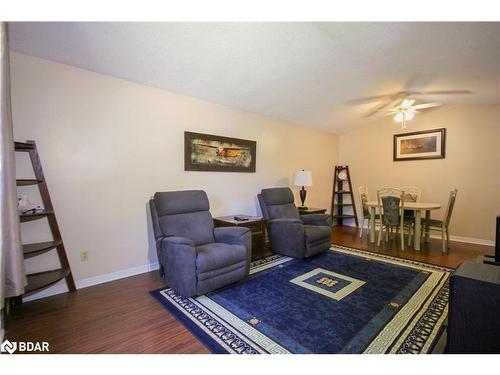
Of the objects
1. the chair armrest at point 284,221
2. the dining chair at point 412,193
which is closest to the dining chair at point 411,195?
the dining chair at point 412,193

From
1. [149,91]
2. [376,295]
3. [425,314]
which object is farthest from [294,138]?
[425,314]

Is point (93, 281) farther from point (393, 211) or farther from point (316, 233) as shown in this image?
point (393, 211)

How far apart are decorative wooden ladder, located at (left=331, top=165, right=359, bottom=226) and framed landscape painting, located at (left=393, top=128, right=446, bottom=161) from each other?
3.72 ft

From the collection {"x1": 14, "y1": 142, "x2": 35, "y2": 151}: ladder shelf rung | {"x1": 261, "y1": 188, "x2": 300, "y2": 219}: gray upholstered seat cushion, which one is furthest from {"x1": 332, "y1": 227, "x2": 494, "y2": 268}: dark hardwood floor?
{"x1": 14, "y1": 142, "x2": 35, "y2": 151}: ladder shelf rung

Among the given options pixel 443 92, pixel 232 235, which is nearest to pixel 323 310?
pixel 232 235

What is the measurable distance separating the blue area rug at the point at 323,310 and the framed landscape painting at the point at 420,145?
2702 mm

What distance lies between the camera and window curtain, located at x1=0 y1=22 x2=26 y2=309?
5.12 feet

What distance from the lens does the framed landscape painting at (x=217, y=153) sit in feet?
11.3

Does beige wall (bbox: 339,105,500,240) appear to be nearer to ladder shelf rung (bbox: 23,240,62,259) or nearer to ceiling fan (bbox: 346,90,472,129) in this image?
ceiling fan (bbox: 346,90,472,129)

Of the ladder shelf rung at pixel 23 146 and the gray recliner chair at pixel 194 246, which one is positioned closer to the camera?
the ladder shelf rung at pixel 23 146

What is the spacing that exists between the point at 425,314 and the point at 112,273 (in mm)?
3107

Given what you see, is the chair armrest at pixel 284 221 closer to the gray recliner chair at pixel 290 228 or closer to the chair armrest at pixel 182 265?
the gray recliner chair at pixel 290 228
